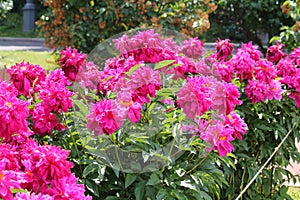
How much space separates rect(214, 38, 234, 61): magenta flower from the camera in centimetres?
347

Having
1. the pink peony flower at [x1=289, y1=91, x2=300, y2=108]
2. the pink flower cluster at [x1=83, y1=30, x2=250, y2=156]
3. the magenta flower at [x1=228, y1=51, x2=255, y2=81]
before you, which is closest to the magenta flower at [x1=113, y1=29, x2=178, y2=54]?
the pink flower cluster at [x1=83, y1=30, x2=250, y2=156]

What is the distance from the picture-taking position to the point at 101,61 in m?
3.58

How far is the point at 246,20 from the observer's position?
440 inches

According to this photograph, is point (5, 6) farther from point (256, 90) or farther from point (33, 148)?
point (33, 148)

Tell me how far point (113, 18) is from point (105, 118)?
5030mm

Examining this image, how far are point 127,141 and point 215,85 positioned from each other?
1.35ft

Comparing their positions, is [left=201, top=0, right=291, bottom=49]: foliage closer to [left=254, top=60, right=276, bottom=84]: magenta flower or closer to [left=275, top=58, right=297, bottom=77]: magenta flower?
[left=275, top=58, right=297, bottom=77]: magenta flower

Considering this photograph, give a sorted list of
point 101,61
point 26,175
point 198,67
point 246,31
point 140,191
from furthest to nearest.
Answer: point 246,31 → point 101,61 → point 198,67 → point 140,191 → point 26,175

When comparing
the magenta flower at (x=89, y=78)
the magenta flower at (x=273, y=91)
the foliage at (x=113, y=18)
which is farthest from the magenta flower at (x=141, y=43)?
the foliage at (x=113, y=18)

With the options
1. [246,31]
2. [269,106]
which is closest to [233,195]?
[269,106]

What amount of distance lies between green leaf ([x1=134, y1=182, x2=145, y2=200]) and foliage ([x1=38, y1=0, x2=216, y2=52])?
15.2 feet

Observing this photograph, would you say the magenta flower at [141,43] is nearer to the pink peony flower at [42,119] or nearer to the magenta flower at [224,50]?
the pink peony flower at [42,119]

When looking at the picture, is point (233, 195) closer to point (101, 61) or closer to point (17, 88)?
point (101, 61)

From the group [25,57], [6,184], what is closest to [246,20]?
[25,57]
